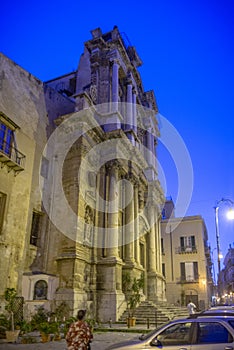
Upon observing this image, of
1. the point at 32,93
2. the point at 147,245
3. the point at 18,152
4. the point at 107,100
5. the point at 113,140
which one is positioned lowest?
the point at 147,245

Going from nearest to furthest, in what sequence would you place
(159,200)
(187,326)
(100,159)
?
1. (187,326)
2. (100,159)
3. (159,200)

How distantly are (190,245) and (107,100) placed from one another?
2156 cm

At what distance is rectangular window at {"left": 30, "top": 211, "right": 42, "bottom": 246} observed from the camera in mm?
17719

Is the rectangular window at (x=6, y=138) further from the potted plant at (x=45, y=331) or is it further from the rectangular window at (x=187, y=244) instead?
the rectangular window at (x=187, y=244)

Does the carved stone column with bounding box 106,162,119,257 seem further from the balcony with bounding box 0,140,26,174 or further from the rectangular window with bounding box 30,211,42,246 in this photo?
the balcony with bounding box 0,140,26,174

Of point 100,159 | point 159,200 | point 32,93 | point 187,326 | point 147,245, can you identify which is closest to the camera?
point 187,326

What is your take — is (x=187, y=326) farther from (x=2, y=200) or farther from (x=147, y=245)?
(x=147, y=245)

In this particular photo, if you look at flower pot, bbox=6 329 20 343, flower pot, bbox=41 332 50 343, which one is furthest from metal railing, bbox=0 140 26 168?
flower pot, bbox=41 332 50 343

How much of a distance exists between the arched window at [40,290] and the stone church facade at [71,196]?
49 mm

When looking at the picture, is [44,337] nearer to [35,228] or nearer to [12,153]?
[35,228]

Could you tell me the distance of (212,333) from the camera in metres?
6.09

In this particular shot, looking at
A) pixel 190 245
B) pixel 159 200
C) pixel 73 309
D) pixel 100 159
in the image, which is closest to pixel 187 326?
pixel 73 309

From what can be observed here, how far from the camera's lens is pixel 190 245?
37.7 metres

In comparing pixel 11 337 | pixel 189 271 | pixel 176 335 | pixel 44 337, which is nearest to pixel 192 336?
pixel 176 335
